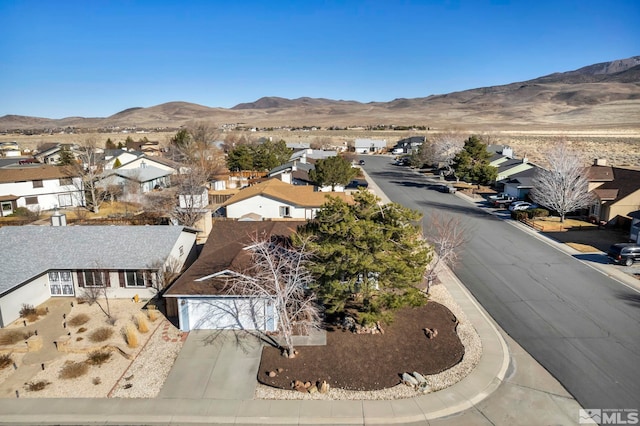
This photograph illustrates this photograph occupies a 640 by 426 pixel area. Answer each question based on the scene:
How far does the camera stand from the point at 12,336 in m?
21.4

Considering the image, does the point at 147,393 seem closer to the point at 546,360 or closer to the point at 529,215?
the point at 546,360

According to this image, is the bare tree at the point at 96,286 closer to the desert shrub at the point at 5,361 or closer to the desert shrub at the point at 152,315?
the desert shrub at the point at 152,315

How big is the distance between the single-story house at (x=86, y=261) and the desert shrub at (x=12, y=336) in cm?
167

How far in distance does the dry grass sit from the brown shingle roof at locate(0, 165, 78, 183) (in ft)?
108

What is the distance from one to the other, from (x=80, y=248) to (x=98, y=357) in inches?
381

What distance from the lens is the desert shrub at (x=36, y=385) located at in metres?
17.3

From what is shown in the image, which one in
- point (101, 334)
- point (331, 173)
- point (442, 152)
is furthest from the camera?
point (442, 152)

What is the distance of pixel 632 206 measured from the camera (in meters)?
39.9

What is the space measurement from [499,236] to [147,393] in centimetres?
3316

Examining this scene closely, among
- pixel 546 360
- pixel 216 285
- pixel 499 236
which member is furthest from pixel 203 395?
pixel 499 236

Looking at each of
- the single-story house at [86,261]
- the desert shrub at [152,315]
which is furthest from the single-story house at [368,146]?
the desert shrub at [152,315]

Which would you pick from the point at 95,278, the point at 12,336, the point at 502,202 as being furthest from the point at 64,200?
the point at 502,202

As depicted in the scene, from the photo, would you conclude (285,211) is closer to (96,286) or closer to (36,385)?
(96,286)

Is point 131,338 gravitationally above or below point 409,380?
above
